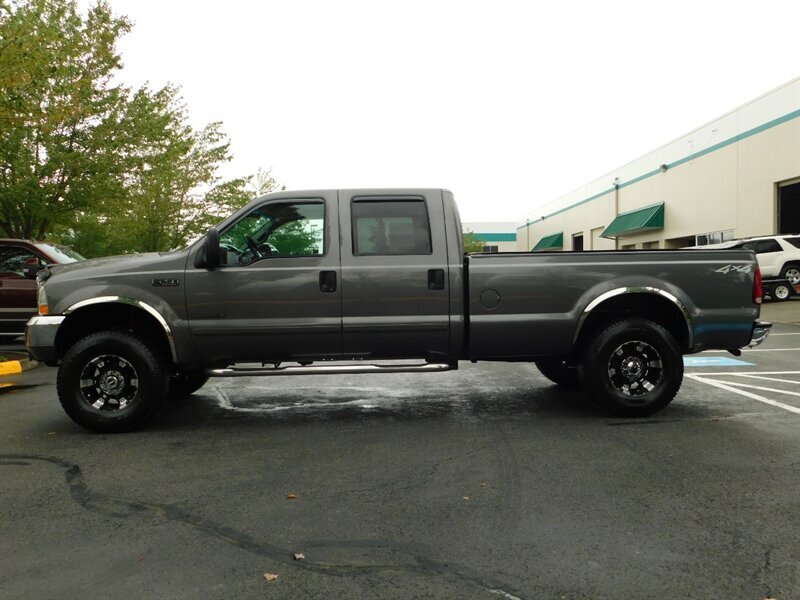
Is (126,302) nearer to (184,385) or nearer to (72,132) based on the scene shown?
(184,385)

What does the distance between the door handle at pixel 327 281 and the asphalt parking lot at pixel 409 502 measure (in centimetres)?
127

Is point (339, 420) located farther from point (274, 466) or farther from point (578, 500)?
point (578, 500)

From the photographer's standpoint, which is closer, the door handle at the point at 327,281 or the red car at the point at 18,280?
the door handle at the point at 327,281

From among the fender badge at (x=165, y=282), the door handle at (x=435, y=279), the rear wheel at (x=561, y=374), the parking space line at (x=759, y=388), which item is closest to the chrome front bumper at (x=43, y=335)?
the fender badge at (x=165, y=282)

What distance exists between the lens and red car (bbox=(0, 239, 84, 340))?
1166 centimetres

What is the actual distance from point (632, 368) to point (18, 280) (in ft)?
34.6

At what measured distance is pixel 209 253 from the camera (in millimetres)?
5859

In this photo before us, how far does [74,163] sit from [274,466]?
13.5 m

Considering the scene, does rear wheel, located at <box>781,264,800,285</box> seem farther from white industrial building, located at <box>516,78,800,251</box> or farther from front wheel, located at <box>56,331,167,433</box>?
front wheel, located at <box>56,331,167,433</box>

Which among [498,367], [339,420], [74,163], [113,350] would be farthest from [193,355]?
[74,163]

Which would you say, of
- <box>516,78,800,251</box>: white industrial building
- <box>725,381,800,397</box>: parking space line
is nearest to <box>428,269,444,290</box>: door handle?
<box>725,381,800,397</box>: parking space line

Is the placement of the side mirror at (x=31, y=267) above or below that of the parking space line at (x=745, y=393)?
above

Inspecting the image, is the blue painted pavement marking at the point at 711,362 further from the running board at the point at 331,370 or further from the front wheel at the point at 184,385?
the front wheel at the point at 184,385

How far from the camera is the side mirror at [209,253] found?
583 cm
